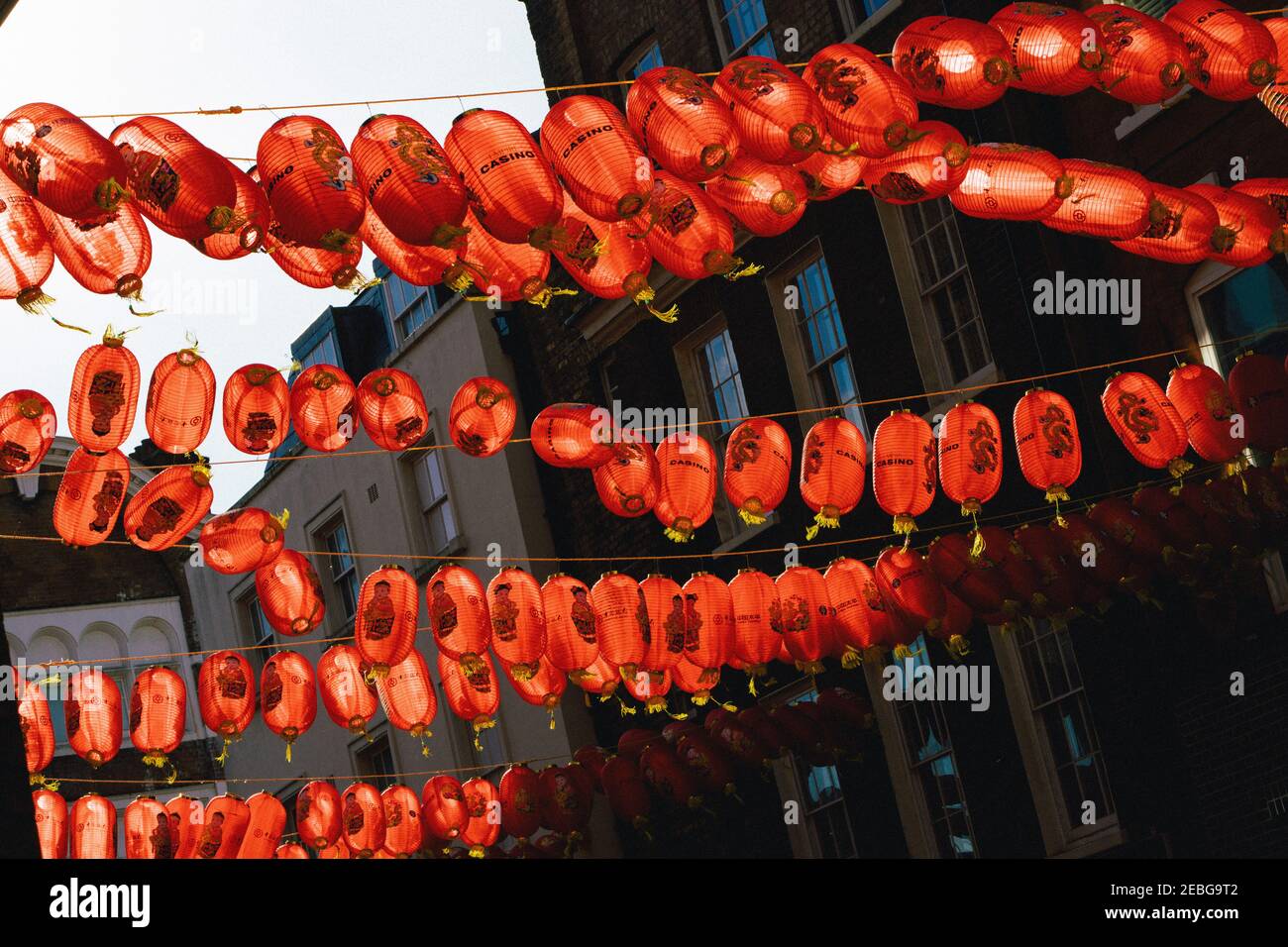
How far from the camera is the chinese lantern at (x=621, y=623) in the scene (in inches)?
519

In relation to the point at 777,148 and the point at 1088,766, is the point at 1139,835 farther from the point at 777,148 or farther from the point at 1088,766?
the point at 777,148

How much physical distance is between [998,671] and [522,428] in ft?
30.3

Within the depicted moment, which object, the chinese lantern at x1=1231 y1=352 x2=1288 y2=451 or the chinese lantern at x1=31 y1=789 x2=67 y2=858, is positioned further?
the chinese lantern at x1=31 y1=789 x2=67 y2=858

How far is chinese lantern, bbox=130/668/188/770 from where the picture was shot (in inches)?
580

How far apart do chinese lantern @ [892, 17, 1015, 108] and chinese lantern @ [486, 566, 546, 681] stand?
16.5 ft

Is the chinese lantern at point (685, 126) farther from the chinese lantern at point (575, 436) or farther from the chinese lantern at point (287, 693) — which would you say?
the chinese lantern at point (287, 693)

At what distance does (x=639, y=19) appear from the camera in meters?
21.1

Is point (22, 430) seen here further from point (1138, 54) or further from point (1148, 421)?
Result: point (1148, 421)

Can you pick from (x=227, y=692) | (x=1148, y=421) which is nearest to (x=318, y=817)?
(x=227, y=692)

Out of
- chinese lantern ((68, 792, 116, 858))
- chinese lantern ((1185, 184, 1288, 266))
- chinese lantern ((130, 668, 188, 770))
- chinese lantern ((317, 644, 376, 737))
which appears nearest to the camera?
chinese lantern ((1185, 184, 1288, 266))

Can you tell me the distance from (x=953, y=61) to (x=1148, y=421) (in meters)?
3.23

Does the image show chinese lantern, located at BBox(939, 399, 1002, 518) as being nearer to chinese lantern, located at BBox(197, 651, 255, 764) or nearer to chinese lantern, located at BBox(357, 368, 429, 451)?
chinese lantern, located at BBox(357, 368, 429, 451)

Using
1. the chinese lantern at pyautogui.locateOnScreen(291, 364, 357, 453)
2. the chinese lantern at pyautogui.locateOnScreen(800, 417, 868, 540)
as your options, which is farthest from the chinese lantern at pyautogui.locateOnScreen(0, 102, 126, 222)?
the chinese lantern at pyautogui.locateOnScreen(800, 417, 868, 540)

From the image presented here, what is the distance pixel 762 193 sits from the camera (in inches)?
396
